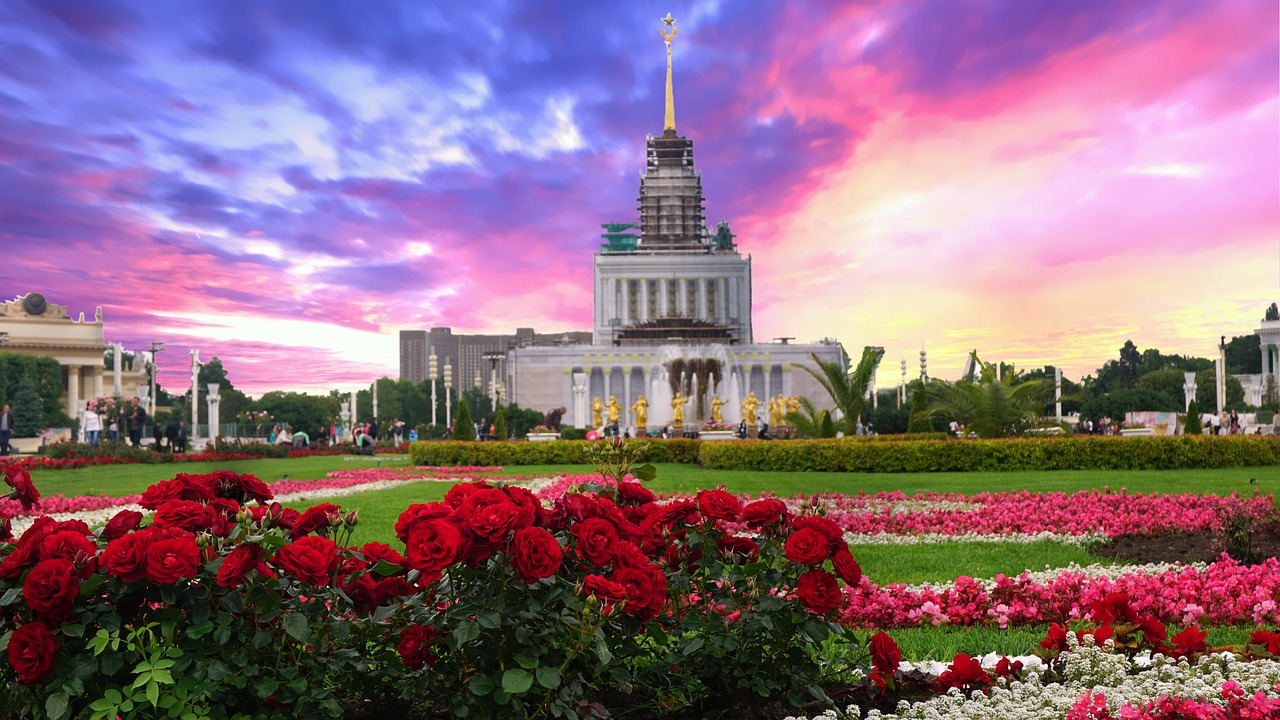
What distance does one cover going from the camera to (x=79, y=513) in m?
11.6

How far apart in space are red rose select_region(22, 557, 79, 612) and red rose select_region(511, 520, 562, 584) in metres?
1.37

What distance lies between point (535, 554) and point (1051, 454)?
16.4m

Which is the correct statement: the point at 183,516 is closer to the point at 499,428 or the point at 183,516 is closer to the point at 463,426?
the point at 463,426

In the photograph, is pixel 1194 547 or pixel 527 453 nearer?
pixel 1194 547

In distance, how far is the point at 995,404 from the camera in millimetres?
19391

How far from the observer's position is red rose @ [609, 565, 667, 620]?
2896 millimetres

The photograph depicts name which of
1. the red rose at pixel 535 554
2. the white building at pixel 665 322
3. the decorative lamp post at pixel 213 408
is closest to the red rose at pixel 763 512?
the red rose at pixel 535 554

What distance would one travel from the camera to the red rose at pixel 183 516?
122 inches

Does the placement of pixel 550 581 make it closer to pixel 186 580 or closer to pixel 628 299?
pixel 186 580

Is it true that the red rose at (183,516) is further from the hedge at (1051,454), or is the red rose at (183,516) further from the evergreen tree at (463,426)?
the evergreen tree at (463,426)

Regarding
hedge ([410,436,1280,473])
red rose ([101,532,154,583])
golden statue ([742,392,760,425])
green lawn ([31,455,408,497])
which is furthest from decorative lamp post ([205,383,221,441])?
red rose ([101,532,154,583])

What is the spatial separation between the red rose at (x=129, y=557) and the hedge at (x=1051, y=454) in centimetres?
1571

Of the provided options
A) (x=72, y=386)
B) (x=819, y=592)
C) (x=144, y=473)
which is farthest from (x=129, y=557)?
(x=72, y=386)

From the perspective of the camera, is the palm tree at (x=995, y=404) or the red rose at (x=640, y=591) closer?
the red rose at (x=640, y=591)
